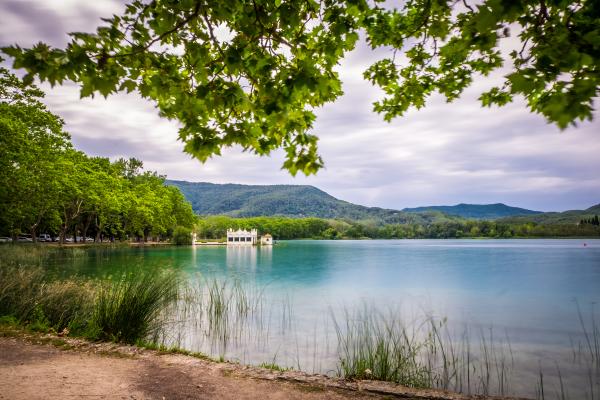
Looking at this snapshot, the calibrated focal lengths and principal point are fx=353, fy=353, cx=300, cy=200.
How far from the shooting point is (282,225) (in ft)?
454

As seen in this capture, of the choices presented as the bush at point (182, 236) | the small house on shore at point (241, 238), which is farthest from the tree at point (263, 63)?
the small house on shore at point (241, 238)

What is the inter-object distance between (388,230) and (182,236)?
11613 centimetres

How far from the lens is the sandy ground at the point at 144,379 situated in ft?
13.4

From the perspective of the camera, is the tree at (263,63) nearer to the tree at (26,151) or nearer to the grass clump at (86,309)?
the grass clump at (86,309)

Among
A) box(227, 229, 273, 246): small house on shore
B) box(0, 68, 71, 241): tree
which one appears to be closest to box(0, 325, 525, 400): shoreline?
box(0, 68, 71, 241): tree

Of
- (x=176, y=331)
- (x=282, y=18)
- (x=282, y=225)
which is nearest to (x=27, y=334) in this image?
(x=176, y=331)

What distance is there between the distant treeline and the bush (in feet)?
105

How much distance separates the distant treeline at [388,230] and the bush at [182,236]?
31866 millimetres

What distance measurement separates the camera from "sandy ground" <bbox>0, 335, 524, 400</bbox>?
4.08 metres

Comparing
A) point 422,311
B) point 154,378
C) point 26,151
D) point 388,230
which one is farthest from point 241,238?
point 388,230

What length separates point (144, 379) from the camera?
4.56 meters

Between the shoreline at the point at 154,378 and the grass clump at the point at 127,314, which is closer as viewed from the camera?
the shoreline at the point at 154,378

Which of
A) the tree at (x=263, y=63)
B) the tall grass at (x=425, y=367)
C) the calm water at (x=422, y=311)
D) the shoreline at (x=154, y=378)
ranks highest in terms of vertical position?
the tree at (x=263, y=63)

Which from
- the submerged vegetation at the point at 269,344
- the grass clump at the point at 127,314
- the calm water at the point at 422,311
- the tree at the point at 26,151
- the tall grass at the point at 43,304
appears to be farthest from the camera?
the tree at the point at 26,151
